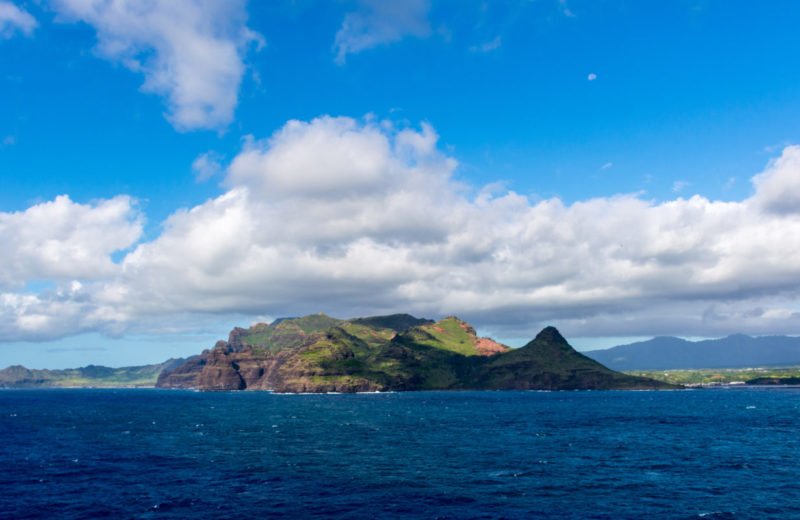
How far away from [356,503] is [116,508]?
124 feet

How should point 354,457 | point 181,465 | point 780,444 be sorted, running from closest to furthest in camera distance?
point 181,465 < point 354,457 < point 780,444

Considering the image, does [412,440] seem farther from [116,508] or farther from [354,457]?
[116,508]

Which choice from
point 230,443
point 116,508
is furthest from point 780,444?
point 116,508

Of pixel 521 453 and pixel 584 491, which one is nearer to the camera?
pixel 584 491

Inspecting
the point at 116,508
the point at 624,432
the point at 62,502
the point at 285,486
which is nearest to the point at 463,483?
the point at 285,486

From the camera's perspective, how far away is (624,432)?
17562 cm

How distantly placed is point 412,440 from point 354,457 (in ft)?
108

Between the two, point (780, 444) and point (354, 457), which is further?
point (780, 444)

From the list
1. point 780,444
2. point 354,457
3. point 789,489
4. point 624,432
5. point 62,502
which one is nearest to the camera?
point 62,502

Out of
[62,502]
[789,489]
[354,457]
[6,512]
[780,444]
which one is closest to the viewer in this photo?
[6,512]

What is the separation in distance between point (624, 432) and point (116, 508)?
150 meters

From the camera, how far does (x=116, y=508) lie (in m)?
84.9

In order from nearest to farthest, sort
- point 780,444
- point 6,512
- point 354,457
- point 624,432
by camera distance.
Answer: point 6,512
point 354,457
point 780,444
point 624,432

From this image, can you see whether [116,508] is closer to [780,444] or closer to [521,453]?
[521,453]
